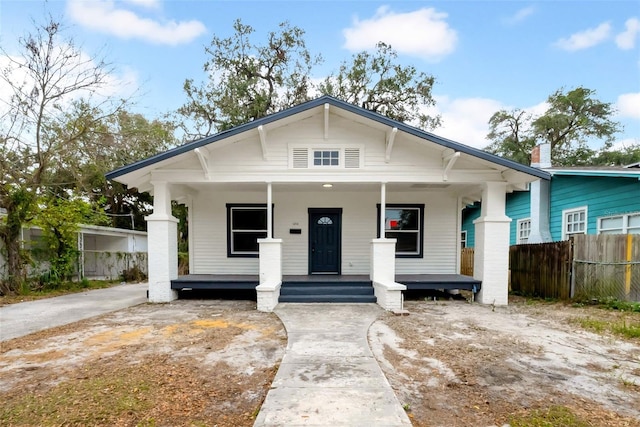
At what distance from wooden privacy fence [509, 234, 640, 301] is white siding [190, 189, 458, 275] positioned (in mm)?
2223

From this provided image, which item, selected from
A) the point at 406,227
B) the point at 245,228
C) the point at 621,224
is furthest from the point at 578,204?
the point at 245,228

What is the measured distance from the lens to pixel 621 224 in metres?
9.03

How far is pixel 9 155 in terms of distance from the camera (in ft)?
31.3

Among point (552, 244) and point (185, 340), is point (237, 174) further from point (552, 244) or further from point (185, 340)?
point (552, 244)

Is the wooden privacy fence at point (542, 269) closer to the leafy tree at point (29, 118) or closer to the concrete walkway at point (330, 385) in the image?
the concrete walkway at point (330, 385)

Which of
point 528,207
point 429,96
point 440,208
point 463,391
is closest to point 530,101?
point 429,96

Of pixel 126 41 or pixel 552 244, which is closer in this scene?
pixel 552 244

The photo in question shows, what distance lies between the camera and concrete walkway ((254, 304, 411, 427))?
251cm

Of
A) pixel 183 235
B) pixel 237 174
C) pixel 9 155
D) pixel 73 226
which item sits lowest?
pixel 183 235

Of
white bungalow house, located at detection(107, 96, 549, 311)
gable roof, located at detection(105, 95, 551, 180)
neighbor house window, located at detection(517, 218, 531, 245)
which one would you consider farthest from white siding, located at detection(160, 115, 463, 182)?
neighbor house window, located at detection(517, 218, 531, 245)

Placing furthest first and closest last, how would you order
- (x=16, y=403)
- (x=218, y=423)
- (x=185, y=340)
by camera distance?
(x=185, y=340) < (x=16, y=403) < (x=218, y=423)

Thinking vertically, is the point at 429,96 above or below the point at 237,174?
above

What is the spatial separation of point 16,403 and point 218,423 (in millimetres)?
1947

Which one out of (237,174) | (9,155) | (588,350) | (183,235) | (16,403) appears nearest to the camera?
(16,403)
